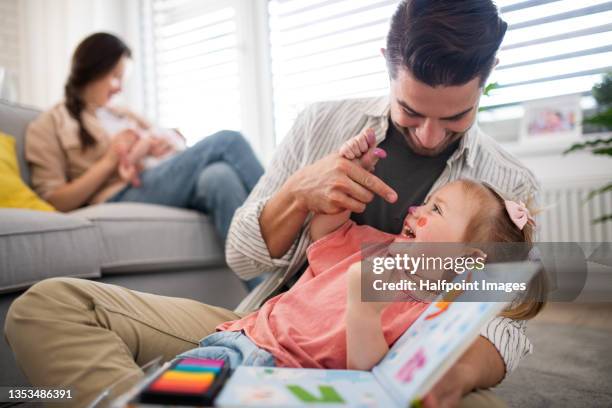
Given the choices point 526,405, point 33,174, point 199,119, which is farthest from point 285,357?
point 199,119

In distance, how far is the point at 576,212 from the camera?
2338 millimetres

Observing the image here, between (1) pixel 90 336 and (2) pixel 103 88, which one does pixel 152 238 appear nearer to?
(1) pixel 90 336

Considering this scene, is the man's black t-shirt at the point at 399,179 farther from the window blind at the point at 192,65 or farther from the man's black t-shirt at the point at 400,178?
the window blind at the point at 192,65

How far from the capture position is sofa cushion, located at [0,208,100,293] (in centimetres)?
105

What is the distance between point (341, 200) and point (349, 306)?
0.23 metres

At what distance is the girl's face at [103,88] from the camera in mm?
1912

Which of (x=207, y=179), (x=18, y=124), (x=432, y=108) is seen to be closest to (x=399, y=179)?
(x=432, y=108)

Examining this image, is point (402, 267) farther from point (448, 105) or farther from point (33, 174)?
point (33, 174)

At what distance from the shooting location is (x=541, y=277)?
71cm

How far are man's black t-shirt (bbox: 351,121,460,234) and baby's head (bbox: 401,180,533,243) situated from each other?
5.4 inches

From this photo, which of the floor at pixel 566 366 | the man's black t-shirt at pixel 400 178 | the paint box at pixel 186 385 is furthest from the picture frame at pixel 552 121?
the paint box at pixel 186 385

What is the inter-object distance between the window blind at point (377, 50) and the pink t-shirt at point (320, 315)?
1.19 m

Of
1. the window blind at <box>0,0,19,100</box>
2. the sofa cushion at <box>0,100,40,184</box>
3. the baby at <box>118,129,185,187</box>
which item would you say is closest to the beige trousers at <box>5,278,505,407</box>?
the baby at <box>118,129,185,187</box>

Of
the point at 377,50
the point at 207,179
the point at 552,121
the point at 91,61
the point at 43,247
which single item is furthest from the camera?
the point at 552,121
